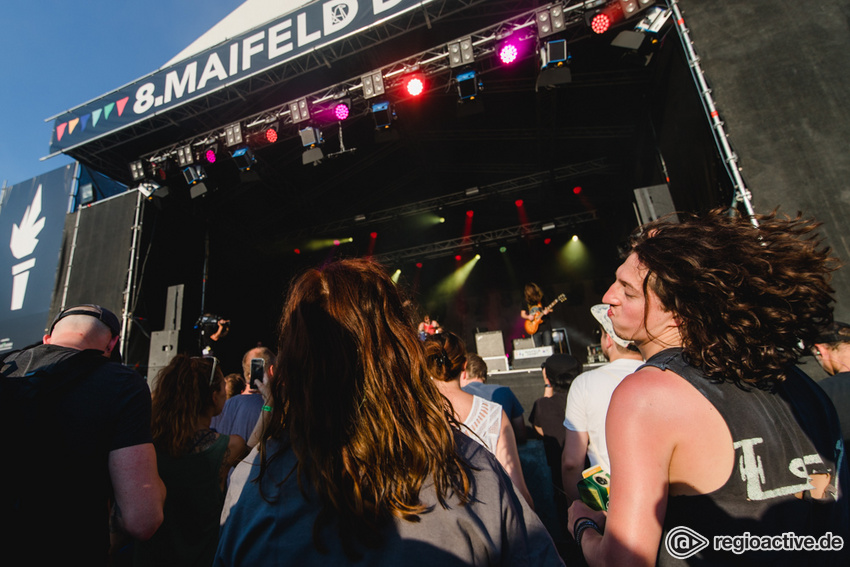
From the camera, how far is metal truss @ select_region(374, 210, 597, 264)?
11.1m

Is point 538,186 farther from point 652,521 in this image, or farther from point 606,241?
point 652,521

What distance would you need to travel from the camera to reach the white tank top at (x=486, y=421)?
6.55 feet

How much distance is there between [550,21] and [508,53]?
0.67 meters

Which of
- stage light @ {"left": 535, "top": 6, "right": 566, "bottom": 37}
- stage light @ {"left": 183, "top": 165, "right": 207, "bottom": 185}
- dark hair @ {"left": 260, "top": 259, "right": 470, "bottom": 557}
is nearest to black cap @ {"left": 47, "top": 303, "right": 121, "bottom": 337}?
dark hair @ {"left": 260, "top": 259, "right": 470, "bottom": 557}

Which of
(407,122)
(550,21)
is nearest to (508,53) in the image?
(550,21)

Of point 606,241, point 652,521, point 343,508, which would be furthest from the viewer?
point 606,241

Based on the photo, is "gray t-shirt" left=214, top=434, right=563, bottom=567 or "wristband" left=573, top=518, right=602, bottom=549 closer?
"gray t-shirt" left=214, top=434, right=563, bottom=567

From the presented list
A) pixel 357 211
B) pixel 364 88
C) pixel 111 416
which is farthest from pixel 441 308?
pixel 111 416

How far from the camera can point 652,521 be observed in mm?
914

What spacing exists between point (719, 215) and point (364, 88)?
6.17 meters

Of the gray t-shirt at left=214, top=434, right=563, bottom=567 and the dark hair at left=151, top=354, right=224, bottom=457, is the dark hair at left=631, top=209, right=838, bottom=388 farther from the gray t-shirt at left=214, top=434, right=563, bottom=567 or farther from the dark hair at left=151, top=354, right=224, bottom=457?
the dark hair at left=151, top=354, right=224, bottom=457

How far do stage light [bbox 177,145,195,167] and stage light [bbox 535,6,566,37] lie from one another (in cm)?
657

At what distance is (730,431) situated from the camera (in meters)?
0.95

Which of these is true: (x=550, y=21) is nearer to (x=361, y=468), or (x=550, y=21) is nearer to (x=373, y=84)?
(x=373, y=84)
